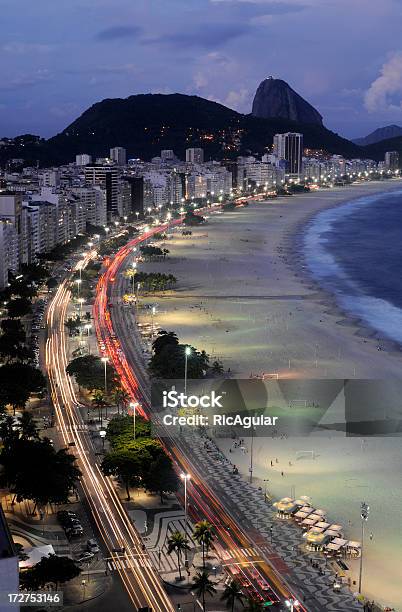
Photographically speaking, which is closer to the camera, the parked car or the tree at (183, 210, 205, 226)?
the parked car

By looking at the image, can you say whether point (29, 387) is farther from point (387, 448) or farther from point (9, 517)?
point (387, 448)

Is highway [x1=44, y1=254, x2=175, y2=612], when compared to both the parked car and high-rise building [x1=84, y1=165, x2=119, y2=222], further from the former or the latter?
high-rise building [x1=84, y1=165, x2=119, y2=222]

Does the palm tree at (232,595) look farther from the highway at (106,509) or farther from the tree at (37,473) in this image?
the tree at (37,473)

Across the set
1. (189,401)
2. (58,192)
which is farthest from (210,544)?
(58,192)

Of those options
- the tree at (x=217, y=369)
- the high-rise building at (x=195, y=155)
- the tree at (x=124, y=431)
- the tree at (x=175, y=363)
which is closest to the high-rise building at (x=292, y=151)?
the high-rise building at (x=195, y=155)

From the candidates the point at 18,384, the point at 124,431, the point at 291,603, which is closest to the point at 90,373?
the point at 18,384

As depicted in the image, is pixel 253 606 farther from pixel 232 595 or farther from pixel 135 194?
pixel 135 194

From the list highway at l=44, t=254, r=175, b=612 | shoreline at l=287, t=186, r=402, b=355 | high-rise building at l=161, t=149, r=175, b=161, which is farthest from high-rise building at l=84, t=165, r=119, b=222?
high-rise building at l=161, t=149, r=175, b=161
